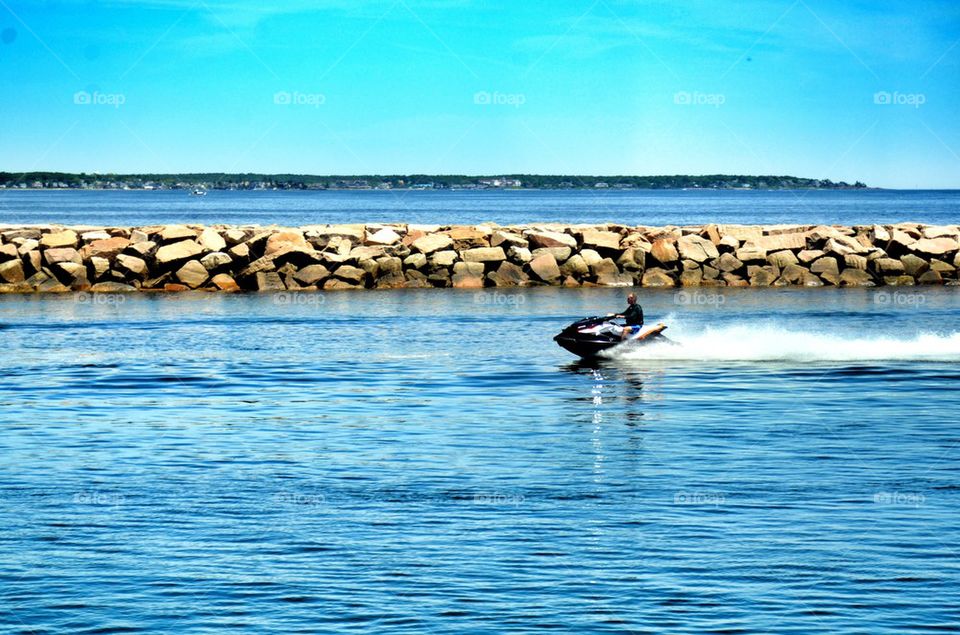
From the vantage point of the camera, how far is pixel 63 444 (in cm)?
2264

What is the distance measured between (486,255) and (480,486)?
36.3m

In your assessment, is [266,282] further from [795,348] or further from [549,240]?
[795,348]

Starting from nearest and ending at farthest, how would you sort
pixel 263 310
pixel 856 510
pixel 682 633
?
pixel 682 633 → pixel 856 510 → pixel 263 310

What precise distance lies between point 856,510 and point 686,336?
21.1 m

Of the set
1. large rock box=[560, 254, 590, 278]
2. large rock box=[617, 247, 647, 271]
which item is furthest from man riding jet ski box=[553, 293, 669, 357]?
large rock box=[617, 247, 647, 271]

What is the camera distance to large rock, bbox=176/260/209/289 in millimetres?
53750

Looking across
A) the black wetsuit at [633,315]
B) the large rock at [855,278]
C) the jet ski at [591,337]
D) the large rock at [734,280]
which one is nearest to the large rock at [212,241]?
the large rock at [734,280]

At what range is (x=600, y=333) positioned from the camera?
34125mm

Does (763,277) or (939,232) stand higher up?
(939,232)

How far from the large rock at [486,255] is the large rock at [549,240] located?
4.79 ft

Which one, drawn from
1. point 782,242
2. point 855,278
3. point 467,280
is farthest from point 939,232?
point 467,280

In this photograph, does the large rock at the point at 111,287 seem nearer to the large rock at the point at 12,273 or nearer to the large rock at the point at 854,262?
the large rock at the point at 12,273

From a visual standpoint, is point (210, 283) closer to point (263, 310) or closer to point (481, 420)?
point (263, 310)

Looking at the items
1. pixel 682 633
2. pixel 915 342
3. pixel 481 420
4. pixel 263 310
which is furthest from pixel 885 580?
pixel 263 310
